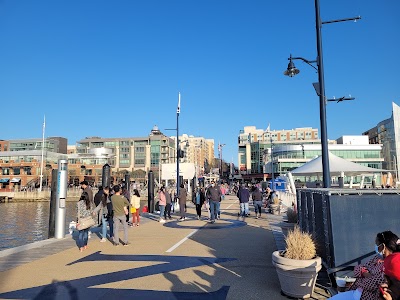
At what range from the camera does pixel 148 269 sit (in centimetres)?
749

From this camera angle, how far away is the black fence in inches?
224

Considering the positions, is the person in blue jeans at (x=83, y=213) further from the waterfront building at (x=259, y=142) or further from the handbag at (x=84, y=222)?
the waterfront building at (x=259, y=142)

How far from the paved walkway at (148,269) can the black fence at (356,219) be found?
36.2 inches

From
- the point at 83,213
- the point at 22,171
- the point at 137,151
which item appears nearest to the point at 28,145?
the point at 22,171

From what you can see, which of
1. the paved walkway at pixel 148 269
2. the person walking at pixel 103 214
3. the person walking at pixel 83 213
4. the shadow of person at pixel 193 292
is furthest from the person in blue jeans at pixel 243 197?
the shadow of person at pixel 193 292

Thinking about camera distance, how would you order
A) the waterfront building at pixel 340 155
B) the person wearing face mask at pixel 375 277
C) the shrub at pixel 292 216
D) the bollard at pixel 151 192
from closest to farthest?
the person wearing face mask at pixel 375 277 < the shrub at pixel 292 216 < the bollard at pixel 151 192 < the waterfront building at pixel 340 155

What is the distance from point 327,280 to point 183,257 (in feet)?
11.9

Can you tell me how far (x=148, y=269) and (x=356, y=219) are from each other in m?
4.46

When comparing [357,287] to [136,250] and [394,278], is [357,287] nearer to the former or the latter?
[394,278]

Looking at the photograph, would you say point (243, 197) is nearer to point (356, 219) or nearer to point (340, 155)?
point (356, 219)

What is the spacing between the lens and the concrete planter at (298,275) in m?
5.37

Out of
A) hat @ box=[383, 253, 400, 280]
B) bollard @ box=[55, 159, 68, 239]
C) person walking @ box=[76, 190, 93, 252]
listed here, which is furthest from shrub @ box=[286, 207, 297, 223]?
hat @ box=[383, 253, 400, 280]

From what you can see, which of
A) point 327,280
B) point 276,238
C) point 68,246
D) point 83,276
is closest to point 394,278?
point 327,280

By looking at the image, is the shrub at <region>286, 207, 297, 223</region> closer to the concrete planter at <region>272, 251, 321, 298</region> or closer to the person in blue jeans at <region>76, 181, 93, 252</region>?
the person in blue jeans at <region>76, 181, 93, 252</region>
